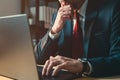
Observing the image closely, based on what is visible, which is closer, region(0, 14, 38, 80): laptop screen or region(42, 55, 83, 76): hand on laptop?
region(0, 14, 38, 80): laptop screen

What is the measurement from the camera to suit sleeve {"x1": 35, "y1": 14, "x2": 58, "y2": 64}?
1748 mm

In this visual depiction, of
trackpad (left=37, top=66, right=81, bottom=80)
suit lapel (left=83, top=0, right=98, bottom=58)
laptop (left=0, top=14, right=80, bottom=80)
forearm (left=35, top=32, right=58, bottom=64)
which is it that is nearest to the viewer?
laptop (left=0, top=14, right=80, bottom=80)

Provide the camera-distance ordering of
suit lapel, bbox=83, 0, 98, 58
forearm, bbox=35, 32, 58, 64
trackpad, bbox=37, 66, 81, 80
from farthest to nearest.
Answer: forearm, bbox=35, 32, 58, 64 < suit lapel, bbox=83, 0, 98, 58 < trackpad, bbox=37, 66, 81, 80

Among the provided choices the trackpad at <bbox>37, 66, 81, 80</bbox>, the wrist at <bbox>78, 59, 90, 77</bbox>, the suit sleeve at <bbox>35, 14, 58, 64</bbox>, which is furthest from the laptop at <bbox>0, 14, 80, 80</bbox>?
the suit sleeve at <bbox>35, 14, 58, 64</bbox>

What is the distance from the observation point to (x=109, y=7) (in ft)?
5.29

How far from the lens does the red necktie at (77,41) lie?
5.52 feet

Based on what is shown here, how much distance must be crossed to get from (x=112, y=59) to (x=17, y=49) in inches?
25.7

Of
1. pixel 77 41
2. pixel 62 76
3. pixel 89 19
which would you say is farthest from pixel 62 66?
pixel 89 19

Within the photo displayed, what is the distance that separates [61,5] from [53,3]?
0.07m

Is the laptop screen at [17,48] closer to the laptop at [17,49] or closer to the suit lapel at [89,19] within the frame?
the laptop at [17,49]

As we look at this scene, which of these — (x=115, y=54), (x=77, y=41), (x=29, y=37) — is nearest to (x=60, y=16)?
(x=77, y=41)

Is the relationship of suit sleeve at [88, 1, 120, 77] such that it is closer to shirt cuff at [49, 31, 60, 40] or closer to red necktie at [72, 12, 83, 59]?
red necktie at [72, 12, 83, 59]

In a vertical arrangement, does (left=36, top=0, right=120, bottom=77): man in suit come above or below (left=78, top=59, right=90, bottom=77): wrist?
above

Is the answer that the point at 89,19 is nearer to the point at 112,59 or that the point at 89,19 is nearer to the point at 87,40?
the point at 87,40
